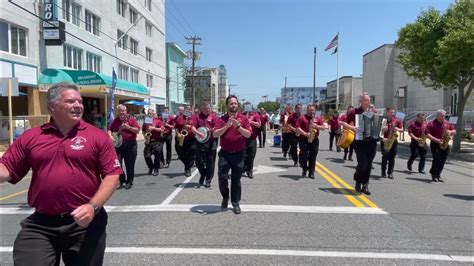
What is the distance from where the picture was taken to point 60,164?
293 centimetres

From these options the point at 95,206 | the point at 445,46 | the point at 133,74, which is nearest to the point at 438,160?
the point at 445,46

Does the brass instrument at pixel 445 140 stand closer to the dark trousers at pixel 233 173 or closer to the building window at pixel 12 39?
the dark trousers at pixel 233 173

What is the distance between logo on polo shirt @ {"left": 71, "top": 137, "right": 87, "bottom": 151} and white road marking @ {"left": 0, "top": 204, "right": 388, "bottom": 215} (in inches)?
172

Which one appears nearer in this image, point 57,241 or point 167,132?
point 57,241

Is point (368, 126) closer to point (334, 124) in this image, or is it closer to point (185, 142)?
point (185, 142)

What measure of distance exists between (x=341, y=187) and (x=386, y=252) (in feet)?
14.8

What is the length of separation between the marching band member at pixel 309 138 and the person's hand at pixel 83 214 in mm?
8531

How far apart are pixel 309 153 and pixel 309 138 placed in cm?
38

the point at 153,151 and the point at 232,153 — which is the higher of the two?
the point at 232,153

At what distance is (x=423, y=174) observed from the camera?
1230 cm

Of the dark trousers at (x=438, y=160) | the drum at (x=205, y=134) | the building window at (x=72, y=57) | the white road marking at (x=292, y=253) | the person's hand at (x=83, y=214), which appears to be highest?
the building window at (x=72, y=57)

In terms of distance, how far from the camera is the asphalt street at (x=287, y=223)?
496 cm

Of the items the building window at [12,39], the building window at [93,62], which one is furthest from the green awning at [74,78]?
the building window at [93,62]

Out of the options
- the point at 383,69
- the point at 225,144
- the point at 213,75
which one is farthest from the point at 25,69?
the point at 213,75
